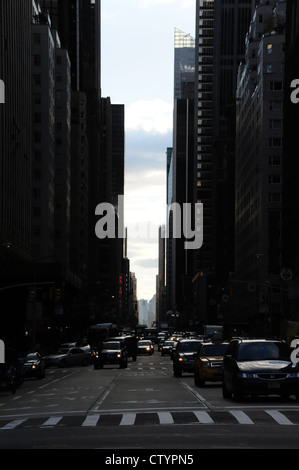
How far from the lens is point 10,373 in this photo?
3806cm

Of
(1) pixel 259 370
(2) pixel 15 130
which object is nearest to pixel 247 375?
(1) pixel 259 370

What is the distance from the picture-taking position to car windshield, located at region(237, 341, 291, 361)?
26.5m

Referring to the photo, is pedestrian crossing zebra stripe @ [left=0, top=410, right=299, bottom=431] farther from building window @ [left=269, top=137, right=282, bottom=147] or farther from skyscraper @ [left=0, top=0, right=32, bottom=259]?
building window @ [left=269, top=137, right=282, bottom=147]

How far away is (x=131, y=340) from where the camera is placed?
87.1m

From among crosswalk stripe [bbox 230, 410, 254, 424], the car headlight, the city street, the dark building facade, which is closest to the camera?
the city street

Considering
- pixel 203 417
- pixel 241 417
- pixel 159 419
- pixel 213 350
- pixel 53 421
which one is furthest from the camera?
pixel 213 350

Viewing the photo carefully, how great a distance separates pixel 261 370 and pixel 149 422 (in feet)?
20.6

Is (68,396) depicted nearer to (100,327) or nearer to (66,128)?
(100,327)

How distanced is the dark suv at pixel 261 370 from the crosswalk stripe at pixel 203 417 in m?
3.39

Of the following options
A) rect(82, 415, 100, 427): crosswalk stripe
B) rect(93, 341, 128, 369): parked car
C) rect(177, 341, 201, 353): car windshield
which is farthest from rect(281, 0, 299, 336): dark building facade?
rect(82, 415, 100, 427): crosswalk stripe

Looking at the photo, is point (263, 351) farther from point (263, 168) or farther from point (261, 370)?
point (263, 168)

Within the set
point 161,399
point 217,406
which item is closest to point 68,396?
point 161,399

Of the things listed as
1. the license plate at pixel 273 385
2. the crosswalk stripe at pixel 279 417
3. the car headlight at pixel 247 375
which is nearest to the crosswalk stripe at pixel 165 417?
the crosswalk stripe at pixel 279 417
